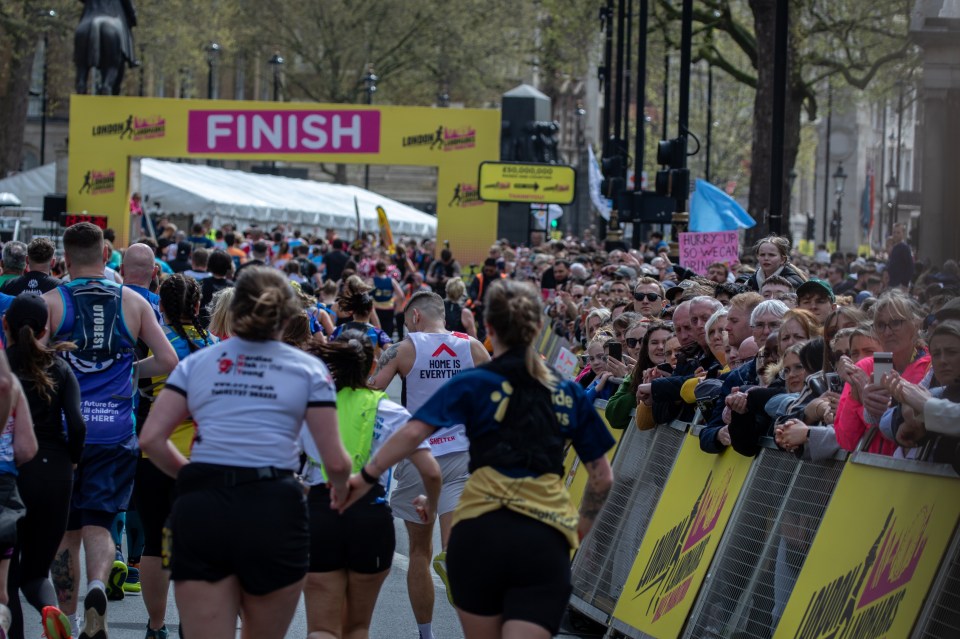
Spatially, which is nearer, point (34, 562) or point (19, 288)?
point (34, 562)

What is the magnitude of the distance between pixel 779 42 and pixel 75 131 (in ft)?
66.4

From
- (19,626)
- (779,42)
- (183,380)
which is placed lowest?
(19,626)

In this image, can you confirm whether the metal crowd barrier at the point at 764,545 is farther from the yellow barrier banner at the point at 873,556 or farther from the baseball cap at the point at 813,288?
the baseball cap at the point at 813,288

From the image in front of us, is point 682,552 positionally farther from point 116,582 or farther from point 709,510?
point 116,582

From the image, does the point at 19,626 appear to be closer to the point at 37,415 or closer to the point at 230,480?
the point at 37,415

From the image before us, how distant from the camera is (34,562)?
7.15m

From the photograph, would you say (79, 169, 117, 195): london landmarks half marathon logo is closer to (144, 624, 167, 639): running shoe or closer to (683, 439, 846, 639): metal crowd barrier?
(144, 624, 167, 639): running shoe

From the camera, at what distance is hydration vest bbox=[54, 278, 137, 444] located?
316 inches

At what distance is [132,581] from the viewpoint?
31.4 feet

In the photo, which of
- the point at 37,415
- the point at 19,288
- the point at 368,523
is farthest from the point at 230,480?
the point at 19,288

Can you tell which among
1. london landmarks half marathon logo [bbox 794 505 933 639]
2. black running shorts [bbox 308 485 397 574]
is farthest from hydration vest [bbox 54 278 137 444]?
london landmarks half marathon logo [bbox 794 505 933 639]

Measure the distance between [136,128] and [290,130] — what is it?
3.03 m

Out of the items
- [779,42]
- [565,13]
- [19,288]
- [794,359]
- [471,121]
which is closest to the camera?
[794,359]

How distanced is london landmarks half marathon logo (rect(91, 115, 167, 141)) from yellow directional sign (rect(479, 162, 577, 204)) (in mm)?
6611
